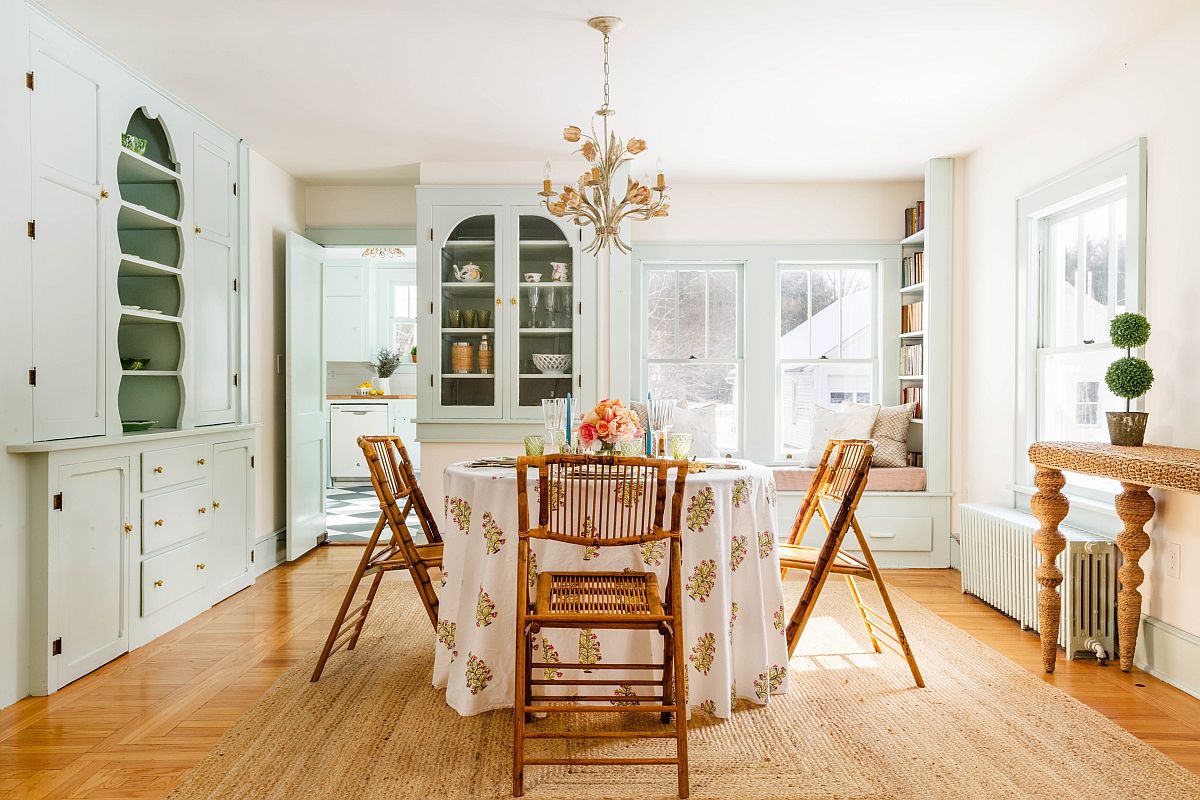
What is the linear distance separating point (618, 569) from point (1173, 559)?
2.20 metres

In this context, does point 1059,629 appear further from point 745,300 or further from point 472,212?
point 472,212

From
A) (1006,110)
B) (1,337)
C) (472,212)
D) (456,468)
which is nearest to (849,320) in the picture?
(1006,110)

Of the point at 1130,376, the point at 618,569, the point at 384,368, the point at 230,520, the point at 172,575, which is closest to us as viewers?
the point at 618,569

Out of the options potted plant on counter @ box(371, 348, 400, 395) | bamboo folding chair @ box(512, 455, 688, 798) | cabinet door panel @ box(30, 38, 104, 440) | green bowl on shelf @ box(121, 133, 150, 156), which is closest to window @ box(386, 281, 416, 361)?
potted plant on counter @ box(371, 348, 400, 395)

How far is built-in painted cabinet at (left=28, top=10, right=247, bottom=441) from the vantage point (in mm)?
3045

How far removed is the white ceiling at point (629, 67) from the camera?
307cm

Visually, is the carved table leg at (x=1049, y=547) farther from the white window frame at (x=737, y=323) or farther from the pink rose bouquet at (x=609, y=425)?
the white window frame at (x=737, y=323)

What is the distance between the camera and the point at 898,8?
302 cm

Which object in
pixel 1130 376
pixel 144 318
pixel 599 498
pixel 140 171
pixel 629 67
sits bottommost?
pixel 599 498

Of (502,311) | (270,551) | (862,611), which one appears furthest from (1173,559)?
(270,551)

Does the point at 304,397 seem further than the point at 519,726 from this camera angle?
Yes

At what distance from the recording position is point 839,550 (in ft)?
10.3

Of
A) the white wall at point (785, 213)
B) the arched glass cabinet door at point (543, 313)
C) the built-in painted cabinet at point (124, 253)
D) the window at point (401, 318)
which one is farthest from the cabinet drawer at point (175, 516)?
the window at point (401, 318)

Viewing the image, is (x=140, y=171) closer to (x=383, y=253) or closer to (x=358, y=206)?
(x=358, y=206)
